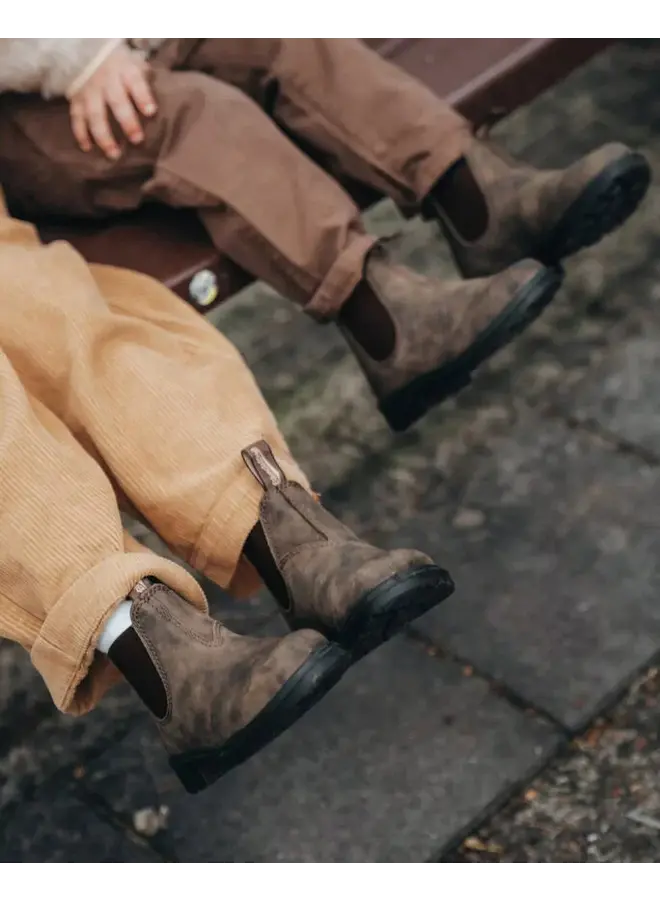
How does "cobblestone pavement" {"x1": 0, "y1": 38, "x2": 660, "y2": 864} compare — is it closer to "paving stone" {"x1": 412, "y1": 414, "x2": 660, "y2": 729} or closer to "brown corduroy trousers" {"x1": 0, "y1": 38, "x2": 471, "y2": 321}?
"paving stone" {"x1": 412, "y1": 414, "x2": 660, "y2": 729}

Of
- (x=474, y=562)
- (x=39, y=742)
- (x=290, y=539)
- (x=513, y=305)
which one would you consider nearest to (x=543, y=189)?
(x=513, y=305)

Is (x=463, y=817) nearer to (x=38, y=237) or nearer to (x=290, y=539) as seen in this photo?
(x=290, y=539)

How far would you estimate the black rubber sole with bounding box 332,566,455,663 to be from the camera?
1700 mm

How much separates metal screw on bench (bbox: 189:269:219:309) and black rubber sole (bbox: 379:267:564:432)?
0.31 m

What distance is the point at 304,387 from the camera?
9.27 feet

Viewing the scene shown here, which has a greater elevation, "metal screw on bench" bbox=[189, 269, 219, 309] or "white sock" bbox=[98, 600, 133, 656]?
"metal screw on bench" bbox=[189, 269, 219, 309]

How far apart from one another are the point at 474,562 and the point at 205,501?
2.10 ft

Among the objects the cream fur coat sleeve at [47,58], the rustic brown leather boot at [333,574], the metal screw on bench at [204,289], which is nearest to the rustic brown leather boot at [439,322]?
the metal screw on bench at [204,289]

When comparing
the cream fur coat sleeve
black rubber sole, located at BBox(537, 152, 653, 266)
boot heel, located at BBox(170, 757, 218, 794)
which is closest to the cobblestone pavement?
boot heel, located at BBox(170, 757, 218, 794)

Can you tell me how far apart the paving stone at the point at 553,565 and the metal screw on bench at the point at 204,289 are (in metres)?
0.53

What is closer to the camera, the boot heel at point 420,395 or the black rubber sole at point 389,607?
the black rubber sole at point 389,607

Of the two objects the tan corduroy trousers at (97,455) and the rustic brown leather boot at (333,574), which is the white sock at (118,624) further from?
the rustic brown leather boot at (333,574)

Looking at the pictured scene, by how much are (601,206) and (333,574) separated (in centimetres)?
77

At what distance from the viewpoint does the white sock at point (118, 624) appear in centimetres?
170
